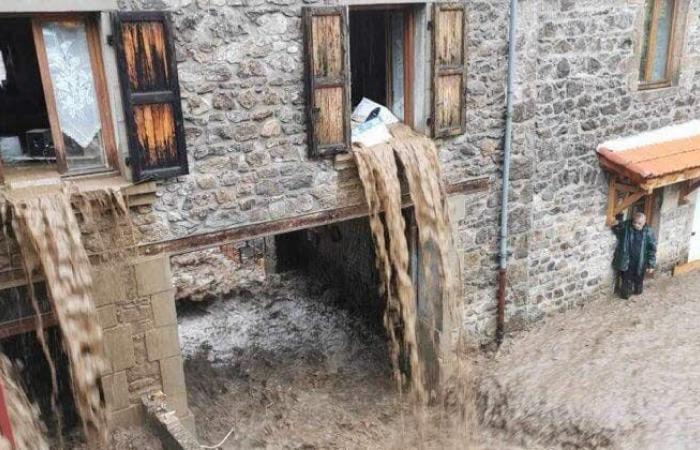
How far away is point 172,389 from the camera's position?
6.03 metres

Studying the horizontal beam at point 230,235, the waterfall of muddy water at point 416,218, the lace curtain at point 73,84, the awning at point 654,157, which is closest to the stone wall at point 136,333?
the horizontal beam at point 230,235

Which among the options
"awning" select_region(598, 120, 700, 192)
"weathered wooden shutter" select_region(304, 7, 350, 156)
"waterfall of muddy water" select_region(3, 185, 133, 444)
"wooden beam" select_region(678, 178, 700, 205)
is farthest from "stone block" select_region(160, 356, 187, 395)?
"wooden beam" select_region(678, 178, 700, 205)

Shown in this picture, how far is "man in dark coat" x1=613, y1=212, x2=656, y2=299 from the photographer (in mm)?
8859

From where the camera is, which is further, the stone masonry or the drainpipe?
the drainpipe

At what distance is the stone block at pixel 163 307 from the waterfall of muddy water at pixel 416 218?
2.15m

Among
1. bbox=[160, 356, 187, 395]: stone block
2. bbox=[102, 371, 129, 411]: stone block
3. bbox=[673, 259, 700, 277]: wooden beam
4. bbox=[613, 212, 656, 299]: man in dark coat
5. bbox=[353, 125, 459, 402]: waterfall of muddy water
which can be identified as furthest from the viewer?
bbox=[673, 259, 700, 277]: wooden beam

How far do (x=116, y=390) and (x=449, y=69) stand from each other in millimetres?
4465

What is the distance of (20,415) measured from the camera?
202 inches

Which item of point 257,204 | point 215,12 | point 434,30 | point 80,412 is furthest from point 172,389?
point 434,30

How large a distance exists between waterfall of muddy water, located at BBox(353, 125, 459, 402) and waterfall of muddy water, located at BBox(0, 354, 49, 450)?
3552 millimetres

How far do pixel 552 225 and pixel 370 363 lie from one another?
10.1 ft

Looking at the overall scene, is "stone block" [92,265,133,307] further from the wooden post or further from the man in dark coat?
the man in dark coat

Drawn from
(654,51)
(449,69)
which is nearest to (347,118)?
(449,69)

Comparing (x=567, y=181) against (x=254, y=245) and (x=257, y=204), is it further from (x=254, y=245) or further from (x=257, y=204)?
(x=254, y=245)
